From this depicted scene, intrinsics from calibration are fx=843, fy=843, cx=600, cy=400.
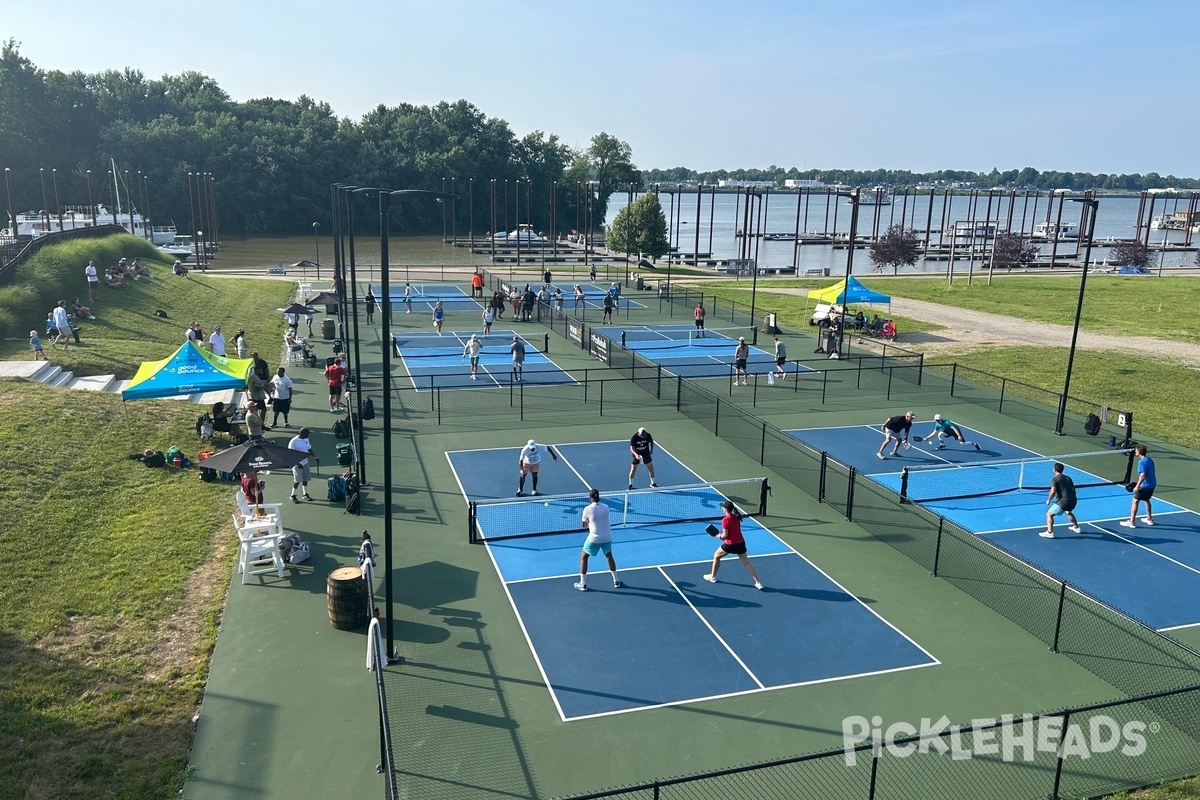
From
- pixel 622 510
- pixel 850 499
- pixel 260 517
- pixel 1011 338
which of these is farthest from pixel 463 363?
pixel 1011 338

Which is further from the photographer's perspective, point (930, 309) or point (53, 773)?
point (930, 309)

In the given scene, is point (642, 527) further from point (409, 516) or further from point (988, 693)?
point (988, 693)

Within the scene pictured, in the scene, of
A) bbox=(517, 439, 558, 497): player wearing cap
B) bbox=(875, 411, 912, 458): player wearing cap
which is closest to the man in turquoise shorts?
bbox=(875, 411, 912, 458): player wearing cap

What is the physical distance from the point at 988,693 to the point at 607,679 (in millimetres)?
5195

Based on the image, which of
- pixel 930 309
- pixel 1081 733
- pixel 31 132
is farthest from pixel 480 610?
pixel 31 132

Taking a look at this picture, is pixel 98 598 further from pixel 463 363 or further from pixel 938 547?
pixel 463 363

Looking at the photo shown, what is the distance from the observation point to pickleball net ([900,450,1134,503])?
1953 centimetres

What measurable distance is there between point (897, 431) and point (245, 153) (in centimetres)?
10661

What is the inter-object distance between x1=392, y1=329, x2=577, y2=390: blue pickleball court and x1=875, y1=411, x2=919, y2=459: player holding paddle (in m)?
11.0

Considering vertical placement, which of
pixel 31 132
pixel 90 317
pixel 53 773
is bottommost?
pixel 53 773

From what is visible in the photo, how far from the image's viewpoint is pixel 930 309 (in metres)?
51.2

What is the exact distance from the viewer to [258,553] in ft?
47.9

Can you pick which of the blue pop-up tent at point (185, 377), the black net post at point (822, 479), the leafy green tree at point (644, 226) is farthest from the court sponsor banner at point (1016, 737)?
the leafy green tree at point (644, 226)

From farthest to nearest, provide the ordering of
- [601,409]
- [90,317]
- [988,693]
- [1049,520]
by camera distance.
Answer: [90,317]
[601,409]
[1049,520]
[988,693]
